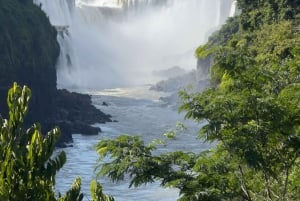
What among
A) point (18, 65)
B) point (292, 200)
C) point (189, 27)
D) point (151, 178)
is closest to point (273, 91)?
point (292, 200)

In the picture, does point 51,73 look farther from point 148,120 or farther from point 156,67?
point 156,67

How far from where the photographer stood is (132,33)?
296 feet

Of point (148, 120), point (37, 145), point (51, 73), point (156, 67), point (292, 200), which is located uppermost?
point (37, 145)

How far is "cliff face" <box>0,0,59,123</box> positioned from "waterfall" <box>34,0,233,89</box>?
733 inches

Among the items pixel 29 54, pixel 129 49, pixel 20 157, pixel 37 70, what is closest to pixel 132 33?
pixel 129 49

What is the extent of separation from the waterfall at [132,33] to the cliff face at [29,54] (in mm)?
18627

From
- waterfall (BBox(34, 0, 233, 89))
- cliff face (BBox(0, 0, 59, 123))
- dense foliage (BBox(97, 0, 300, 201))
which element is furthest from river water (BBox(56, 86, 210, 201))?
waterfall (BBox(34, 0, 233, 89))

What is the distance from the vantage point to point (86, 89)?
198ft

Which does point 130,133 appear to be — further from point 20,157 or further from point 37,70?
point 20,157

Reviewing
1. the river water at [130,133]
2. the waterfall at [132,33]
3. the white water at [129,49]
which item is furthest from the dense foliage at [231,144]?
the waterfall at [132,33]

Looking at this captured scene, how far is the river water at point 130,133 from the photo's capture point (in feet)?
77.9

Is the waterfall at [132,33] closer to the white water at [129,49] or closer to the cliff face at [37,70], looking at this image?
the white water at [129,49]

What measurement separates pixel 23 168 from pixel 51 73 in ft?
125

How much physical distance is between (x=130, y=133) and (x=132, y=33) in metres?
53.7
